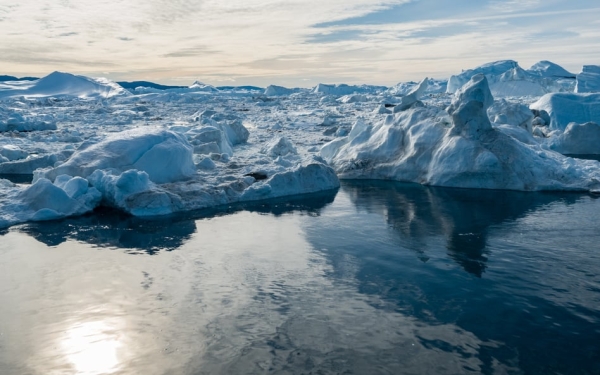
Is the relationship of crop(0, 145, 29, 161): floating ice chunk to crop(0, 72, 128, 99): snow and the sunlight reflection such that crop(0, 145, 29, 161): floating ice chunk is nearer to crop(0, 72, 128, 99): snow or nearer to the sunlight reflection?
the sunlight reflection

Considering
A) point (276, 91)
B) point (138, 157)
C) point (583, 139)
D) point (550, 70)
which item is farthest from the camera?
point (276, 91)

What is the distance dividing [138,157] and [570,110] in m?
22.7

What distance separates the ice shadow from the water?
64 millimetres

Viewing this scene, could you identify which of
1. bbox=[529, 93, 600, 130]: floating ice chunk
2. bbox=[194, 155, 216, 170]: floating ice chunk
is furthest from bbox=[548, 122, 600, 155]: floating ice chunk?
bbox=[194, 155, 216, 170]: floating ice chunk

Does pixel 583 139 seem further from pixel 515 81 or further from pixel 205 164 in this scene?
pixel 515 81

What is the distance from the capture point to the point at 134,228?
10789 mm

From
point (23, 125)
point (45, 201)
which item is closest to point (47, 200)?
point (45, 201)

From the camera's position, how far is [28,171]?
54.4 feet

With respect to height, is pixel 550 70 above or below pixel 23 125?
above

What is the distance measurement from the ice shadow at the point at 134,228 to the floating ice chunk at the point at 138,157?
72.4 inches

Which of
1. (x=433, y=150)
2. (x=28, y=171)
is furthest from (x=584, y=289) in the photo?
(x=28, y=171)

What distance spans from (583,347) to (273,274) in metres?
4.41

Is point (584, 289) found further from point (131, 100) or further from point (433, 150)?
point (131, 100)

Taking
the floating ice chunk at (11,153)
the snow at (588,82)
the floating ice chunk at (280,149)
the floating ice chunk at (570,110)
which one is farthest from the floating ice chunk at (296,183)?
the snow at (588,82)
